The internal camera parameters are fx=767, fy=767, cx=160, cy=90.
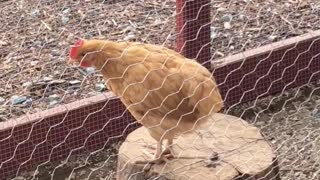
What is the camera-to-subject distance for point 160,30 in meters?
3.32

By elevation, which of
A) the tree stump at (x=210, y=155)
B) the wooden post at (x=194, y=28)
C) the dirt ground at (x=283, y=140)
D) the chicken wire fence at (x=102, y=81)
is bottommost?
the dirt ground at (x=283, y=140)

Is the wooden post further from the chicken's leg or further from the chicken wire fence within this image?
the chicken's leg

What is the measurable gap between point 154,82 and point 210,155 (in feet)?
1.03

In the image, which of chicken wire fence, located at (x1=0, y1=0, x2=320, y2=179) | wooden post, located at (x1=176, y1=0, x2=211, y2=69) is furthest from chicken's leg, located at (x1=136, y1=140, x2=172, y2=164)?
wooden post, located at (x1=176, y1=0, x2=211, y2=69)

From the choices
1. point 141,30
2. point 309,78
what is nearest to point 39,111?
point 141,30

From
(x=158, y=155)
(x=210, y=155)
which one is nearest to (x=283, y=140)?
(x=210, y=155)

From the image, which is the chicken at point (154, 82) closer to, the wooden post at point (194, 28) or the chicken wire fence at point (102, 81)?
the chicken wire fence at point (102, 81)

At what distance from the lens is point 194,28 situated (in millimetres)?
2922

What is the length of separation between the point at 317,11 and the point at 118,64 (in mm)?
1674

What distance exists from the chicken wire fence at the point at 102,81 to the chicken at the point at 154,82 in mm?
494

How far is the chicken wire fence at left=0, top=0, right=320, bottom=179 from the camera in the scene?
2.86 metres

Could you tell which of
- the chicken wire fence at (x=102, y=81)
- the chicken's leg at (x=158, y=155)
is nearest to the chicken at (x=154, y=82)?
the chicken's leg at (x=158, y=155)

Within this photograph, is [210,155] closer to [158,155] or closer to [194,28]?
[158,155]

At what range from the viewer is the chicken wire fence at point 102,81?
113 inches
